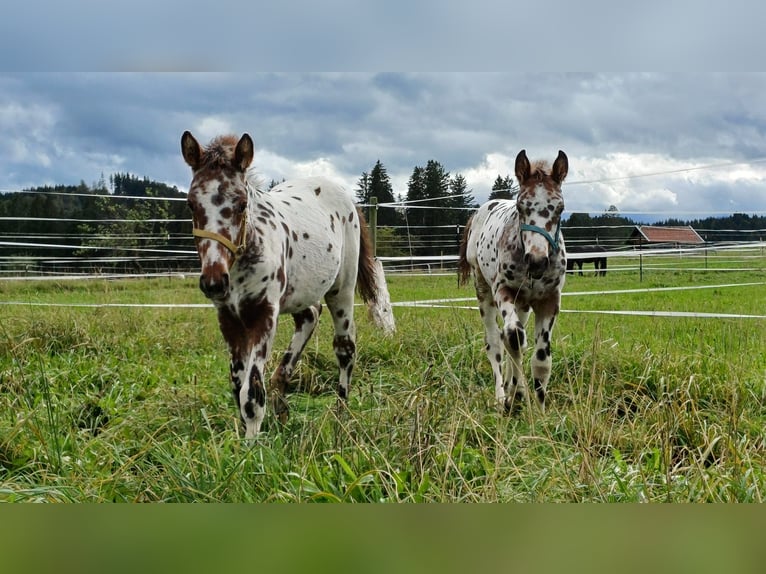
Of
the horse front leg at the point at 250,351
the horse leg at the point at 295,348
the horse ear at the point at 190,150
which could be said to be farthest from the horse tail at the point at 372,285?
the horse ear at the point at 190,150

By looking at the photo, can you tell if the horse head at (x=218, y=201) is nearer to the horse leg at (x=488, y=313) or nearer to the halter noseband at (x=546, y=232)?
the halter noseband at (x=546, y=232)

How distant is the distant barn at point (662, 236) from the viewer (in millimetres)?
2733

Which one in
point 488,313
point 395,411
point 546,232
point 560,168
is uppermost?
point 560,168

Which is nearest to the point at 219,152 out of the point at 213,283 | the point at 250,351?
the point at 213,283

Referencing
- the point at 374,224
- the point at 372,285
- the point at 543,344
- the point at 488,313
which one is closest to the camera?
the point at 374,224

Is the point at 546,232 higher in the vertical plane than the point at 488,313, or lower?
higher

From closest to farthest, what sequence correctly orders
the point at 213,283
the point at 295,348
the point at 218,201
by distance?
the point at 213,283
the point at 218,201
the point at 295,348

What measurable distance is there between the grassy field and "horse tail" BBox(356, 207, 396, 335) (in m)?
0.10

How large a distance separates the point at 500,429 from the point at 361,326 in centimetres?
223

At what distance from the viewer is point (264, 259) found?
9.14ft

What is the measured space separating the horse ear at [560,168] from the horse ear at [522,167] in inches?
4.9

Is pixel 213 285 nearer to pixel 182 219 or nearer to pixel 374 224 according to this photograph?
pixel 182 219

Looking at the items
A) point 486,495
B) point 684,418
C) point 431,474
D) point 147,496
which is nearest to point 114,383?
point 147,496

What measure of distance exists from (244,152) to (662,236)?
80.5 inches
